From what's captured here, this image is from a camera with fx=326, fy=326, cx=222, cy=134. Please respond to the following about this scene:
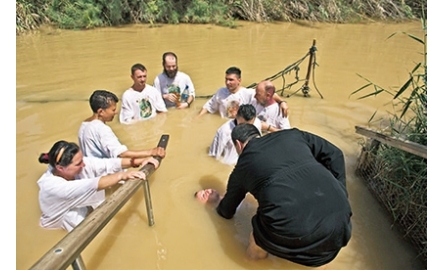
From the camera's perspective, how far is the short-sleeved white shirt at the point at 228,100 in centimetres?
496

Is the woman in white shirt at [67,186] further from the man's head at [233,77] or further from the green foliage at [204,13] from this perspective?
the green foliage at [204,13]

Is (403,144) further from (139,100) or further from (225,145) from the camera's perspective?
(139,100)

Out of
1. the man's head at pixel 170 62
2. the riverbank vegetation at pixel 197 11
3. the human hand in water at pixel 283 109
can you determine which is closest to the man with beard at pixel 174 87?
the man's head at pixel 170 62

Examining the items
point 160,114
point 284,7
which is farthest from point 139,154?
point 284,7

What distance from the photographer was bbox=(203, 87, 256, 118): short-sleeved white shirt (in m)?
4.96

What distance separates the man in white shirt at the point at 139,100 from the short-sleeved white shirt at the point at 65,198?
6.60 feet

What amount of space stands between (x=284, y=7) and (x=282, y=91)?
9073mm

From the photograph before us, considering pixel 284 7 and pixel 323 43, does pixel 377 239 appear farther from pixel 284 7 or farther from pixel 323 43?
pixel 284 7

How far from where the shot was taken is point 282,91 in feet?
21.4

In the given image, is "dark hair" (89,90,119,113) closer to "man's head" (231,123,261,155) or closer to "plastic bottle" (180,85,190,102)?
"man's head" (231,123,261,155)

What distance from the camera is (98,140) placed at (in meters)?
3.46

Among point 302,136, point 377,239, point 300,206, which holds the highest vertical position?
point 302,136

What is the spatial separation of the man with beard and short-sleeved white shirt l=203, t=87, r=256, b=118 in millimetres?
452

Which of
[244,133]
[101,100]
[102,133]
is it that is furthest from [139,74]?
[244,133]
